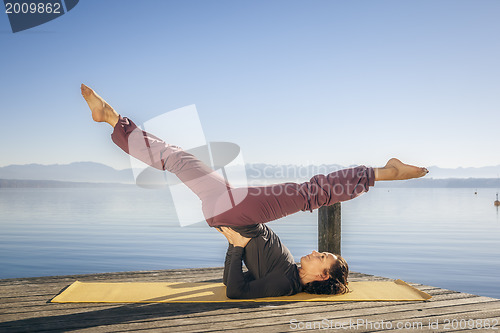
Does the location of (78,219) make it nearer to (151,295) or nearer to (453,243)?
(453,243)

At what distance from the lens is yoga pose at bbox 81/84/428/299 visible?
3789 mm

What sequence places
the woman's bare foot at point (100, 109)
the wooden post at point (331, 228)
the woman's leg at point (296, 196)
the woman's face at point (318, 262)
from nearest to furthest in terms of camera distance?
the woman's leg at point (296, 196)
the woman's face at point (318, 262)
the woman's bare foot at point (100, 109)
the wooden post at point (331, 228)

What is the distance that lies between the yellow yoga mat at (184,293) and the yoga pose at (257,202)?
0.49 feet

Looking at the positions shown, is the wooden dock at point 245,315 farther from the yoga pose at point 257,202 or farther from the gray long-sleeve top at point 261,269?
the yoga pose at point 257,202

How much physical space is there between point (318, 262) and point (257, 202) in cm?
84

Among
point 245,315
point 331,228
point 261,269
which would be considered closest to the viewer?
point 245,315

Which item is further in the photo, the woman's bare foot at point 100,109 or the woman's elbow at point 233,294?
the woman's bare foot at point 100,109

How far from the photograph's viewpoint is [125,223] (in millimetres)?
26422

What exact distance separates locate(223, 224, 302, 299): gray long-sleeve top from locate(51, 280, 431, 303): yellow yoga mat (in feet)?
0.25

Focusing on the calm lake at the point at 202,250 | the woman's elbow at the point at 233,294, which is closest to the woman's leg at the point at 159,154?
the woman's elbow at the point at 233,294

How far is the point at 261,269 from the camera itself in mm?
4035

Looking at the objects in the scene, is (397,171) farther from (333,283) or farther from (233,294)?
(233,294)

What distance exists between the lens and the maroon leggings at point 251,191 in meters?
3.77

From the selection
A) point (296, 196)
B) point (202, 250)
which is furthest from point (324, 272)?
point (202, 250)
